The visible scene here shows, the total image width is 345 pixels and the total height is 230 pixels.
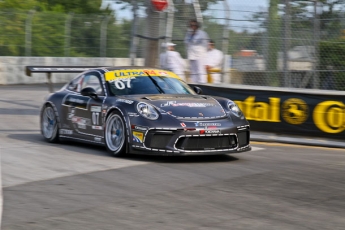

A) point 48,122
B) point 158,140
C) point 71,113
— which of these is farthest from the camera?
point 48,122

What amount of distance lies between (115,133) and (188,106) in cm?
110

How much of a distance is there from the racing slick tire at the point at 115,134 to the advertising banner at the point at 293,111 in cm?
354

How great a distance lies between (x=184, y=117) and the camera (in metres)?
9.45

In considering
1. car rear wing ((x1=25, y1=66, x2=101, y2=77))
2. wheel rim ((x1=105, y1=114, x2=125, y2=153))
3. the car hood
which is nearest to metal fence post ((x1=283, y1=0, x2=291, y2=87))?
the car hood

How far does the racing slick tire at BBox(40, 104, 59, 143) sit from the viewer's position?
38.2 ft

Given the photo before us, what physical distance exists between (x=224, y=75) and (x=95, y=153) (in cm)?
486

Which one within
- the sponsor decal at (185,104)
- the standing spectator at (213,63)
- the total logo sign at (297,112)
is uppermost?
the standing spectator at (213,63)

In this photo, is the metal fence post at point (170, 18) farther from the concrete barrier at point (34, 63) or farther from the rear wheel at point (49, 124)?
the concrete barrier at point (34, 63)

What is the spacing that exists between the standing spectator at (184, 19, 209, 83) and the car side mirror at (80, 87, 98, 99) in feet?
15.3

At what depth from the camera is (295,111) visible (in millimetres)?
12219

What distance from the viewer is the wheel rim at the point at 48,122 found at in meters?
11.7

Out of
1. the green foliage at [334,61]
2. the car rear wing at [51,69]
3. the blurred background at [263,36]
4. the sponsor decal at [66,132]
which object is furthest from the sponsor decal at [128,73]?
the car rear wing at [51,69]

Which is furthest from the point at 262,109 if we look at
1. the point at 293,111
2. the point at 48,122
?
the point at 48,122

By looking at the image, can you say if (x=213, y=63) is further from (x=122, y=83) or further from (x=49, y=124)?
(x=122, y=83)
